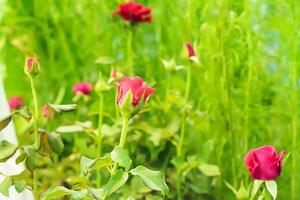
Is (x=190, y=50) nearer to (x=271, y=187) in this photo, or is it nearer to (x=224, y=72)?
(x=224, y=72)

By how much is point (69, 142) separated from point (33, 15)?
1.08 feet

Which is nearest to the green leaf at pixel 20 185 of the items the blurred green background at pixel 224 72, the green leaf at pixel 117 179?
the green leaf at pixel 117 179

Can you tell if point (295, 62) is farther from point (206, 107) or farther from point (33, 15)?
point (33, 15)

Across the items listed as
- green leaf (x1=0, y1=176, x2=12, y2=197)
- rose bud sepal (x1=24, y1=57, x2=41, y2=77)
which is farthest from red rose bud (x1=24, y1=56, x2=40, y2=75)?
green leaf (x1=0, y1=176, x2=12, y2=197)

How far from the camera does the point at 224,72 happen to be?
106 cm

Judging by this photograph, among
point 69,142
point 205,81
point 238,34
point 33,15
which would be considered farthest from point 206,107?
point 33,15

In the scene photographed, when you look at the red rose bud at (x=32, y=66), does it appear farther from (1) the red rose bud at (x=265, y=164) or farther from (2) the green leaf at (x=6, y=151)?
(1) the red rose bud at (x=265, y=164)

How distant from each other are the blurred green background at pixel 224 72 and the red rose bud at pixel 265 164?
253mm

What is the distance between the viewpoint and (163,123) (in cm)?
117

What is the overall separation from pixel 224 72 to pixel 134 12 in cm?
21

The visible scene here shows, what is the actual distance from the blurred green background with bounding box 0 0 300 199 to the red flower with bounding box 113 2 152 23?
0.04 metres

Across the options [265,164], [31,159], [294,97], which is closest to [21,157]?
[31,159]

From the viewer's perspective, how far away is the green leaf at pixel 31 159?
0.83 m

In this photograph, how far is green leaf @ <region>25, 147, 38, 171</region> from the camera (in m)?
0.83
